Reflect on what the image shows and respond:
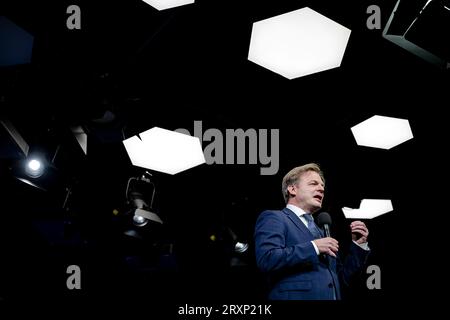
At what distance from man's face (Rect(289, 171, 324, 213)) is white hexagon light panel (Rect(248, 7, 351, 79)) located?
2.20ft

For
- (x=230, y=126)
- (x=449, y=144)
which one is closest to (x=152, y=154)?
(x=230, y=126)

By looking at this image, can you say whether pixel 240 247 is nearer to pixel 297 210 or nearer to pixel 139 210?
pixel 139 210

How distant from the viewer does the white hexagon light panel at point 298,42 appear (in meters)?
2.06

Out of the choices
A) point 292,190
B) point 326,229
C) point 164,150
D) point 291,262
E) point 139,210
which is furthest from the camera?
point 139,210

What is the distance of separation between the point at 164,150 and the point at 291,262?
5.83ft

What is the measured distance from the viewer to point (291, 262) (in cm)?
155

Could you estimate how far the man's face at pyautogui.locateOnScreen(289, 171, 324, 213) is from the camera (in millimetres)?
1992

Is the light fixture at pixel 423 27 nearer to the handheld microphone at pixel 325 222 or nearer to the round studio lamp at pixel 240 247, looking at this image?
the handheld microphone at pixel 325 222

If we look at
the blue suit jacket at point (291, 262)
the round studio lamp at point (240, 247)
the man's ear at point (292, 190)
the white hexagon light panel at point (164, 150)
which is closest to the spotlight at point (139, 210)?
the white hexagon light panel at point (164, 150)

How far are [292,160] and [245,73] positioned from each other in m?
1.29

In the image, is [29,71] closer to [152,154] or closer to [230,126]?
[152,154]

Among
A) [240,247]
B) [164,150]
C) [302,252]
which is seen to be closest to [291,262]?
[302,252]

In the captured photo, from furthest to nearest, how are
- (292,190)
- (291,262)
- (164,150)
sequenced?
(164,150), (292,190), (291,262)

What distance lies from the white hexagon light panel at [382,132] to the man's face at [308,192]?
3.69 ft
